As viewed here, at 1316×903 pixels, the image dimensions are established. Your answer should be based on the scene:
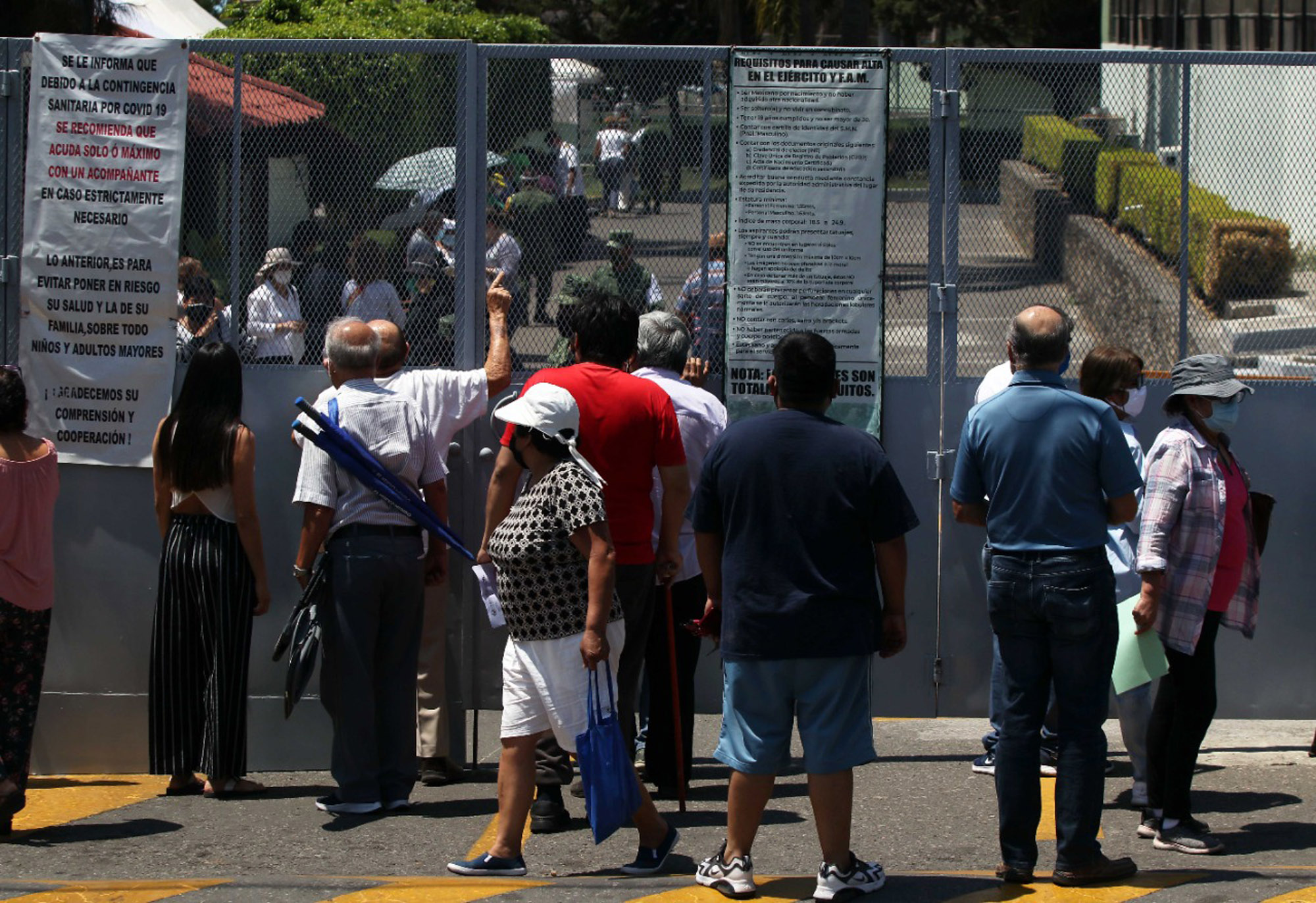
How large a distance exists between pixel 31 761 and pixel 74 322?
189cm

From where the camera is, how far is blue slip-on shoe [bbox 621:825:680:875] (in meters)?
5.31

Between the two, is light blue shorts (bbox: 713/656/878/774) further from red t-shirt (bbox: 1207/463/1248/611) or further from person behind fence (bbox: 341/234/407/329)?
A: person behind fence (bbox: 341/234/407/329)

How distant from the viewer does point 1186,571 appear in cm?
550

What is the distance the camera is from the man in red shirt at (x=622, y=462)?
5.74 m

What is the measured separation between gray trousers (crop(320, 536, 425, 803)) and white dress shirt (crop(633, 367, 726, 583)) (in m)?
1.06

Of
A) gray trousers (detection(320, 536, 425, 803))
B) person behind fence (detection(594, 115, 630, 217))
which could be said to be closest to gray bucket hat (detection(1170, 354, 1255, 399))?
person behind fence (detection(594, 115, 630, 217))

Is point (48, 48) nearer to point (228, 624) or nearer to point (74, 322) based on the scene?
point (74, 322)

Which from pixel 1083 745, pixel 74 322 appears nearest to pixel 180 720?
pixel 74 322

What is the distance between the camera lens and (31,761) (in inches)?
267

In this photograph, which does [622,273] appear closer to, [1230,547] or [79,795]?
[1230,547]

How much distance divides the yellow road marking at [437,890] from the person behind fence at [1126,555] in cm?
228

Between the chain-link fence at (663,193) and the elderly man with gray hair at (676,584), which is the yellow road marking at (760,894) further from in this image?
the chain-link fence at (663,193)

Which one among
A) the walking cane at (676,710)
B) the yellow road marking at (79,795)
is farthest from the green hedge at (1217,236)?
the yellow road marking at (79,795)

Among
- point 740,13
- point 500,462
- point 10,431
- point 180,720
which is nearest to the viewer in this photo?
point 500,462
